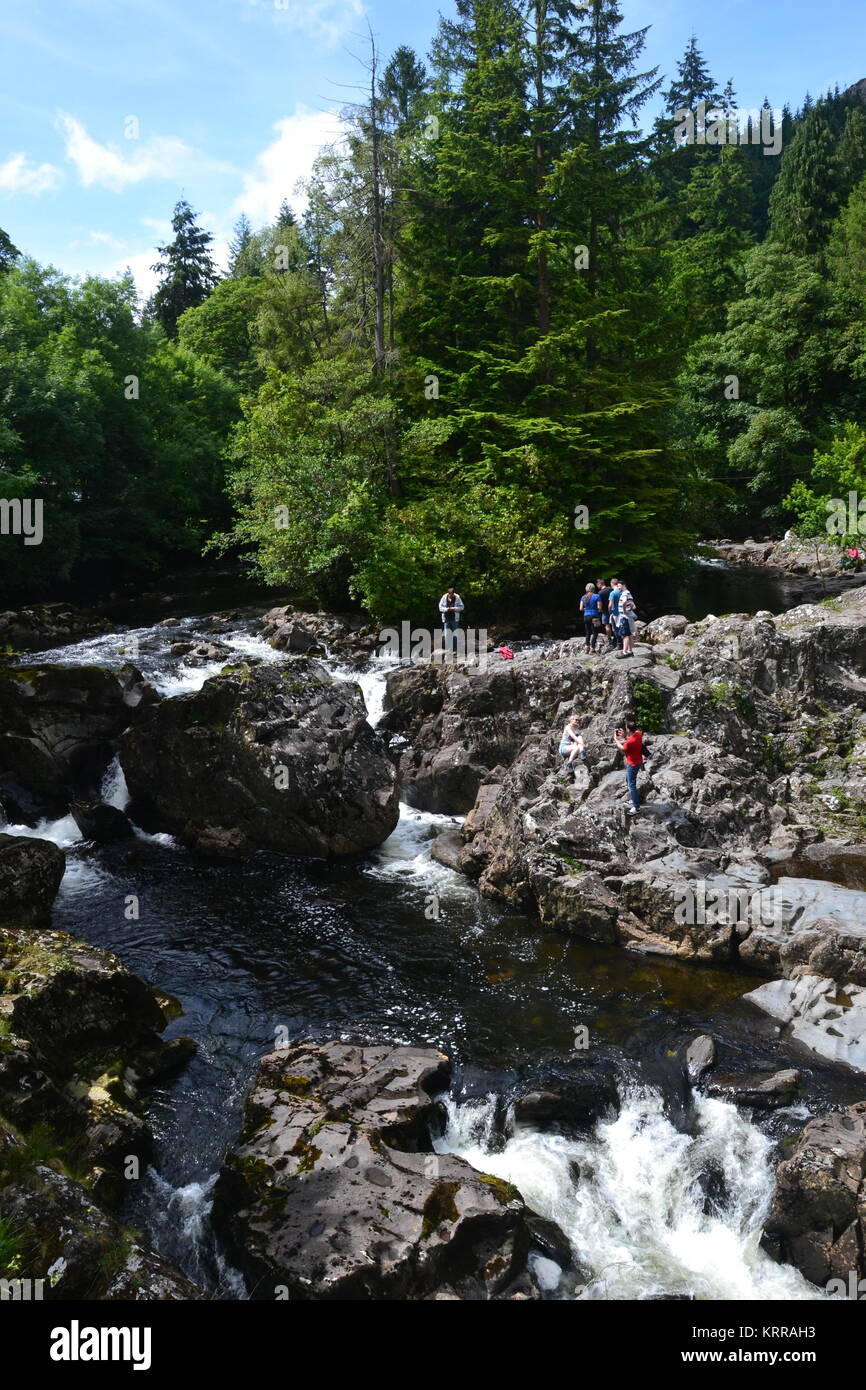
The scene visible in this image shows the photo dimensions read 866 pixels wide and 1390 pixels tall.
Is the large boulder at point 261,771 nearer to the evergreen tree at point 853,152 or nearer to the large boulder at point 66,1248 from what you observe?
the large boulder at point 66,1248

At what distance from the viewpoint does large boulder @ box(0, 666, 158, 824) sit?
19.1 metres

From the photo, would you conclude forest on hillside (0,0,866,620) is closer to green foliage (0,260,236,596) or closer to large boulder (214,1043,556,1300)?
green foliage (0,260,236,596)

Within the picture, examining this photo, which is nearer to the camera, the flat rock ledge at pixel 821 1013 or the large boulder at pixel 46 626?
the flat rock ledge at pixel 821 1013

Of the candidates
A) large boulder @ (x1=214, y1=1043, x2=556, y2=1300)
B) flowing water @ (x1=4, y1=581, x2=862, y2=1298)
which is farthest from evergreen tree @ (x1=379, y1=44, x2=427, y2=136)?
large boulder @ (x1=214, y1=1043, x2=556, y2=1300)

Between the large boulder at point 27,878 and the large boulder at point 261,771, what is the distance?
3.75 m

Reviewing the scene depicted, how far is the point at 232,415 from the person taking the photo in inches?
1917

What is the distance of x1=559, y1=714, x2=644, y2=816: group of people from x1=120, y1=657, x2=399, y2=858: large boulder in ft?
13.3

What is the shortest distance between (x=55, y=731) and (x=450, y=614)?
10906 millimetres

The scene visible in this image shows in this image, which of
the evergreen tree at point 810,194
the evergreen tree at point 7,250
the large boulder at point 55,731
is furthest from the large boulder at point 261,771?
the evergreen tree at point 810,194

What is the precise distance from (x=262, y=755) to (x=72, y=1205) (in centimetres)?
1166

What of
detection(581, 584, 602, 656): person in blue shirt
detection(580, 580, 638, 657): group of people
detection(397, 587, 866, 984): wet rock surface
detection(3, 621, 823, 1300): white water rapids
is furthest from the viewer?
detection(581, 584, 602, 656): person in blue shirt

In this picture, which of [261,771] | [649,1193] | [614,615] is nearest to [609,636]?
[614,615]

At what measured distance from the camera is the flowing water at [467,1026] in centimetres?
930
